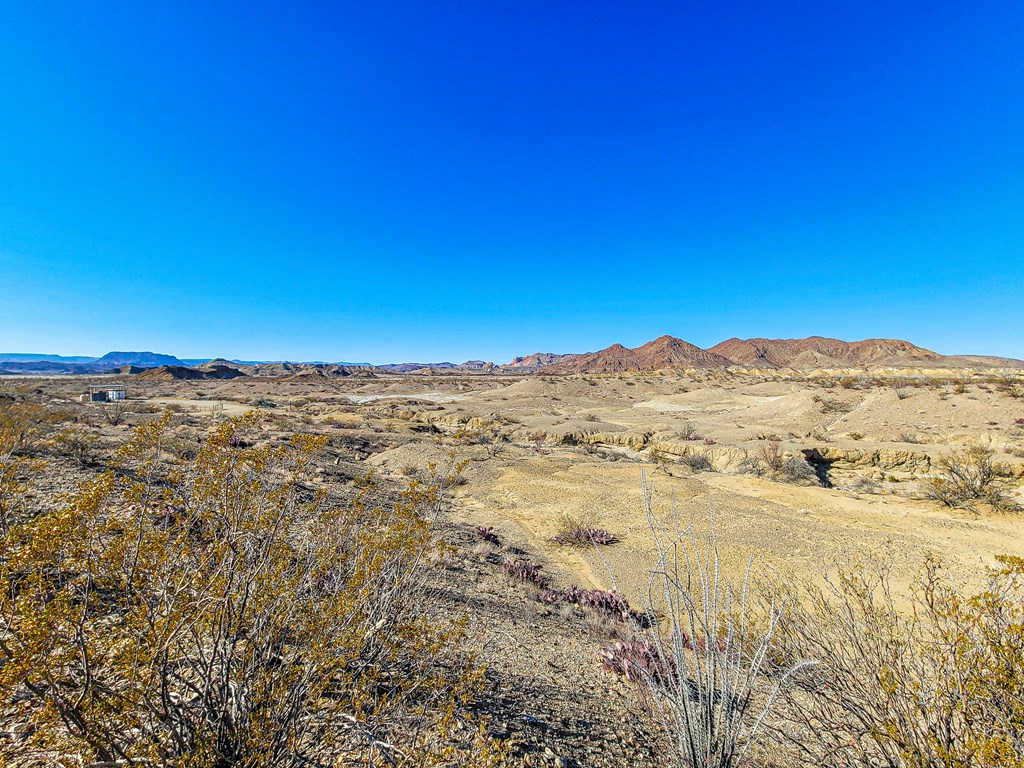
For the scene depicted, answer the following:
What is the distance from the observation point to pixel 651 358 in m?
140

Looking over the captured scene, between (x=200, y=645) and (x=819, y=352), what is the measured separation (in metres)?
161

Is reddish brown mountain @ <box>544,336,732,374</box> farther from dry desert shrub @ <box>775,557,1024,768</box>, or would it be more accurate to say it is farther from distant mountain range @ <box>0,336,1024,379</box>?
dry desert shrub @ <box>775,557,1024,768</box>

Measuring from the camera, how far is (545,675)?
442 cm

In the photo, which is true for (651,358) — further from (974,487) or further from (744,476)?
(974,487)

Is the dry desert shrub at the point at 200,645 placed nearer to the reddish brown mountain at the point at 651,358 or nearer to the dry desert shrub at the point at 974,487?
the dry desert shrub at the point at 974,487

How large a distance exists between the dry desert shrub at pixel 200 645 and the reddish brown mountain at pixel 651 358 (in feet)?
411

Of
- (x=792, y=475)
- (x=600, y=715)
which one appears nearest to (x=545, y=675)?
(x=600, y=715)

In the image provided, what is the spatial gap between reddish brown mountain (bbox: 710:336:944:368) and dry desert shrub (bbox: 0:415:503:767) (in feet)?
411

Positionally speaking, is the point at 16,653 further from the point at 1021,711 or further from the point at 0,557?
the point at 1021,711


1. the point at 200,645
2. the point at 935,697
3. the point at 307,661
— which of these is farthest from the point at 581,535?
the point at 200,645

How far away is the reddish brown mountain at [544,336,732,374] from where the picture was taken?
132 meters

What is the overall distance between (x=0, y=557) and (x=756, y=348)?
168 metres

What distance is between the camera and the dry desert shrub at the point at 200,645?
6.12 ft

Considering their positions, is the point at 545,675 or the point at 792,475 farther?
the point at 792,475
